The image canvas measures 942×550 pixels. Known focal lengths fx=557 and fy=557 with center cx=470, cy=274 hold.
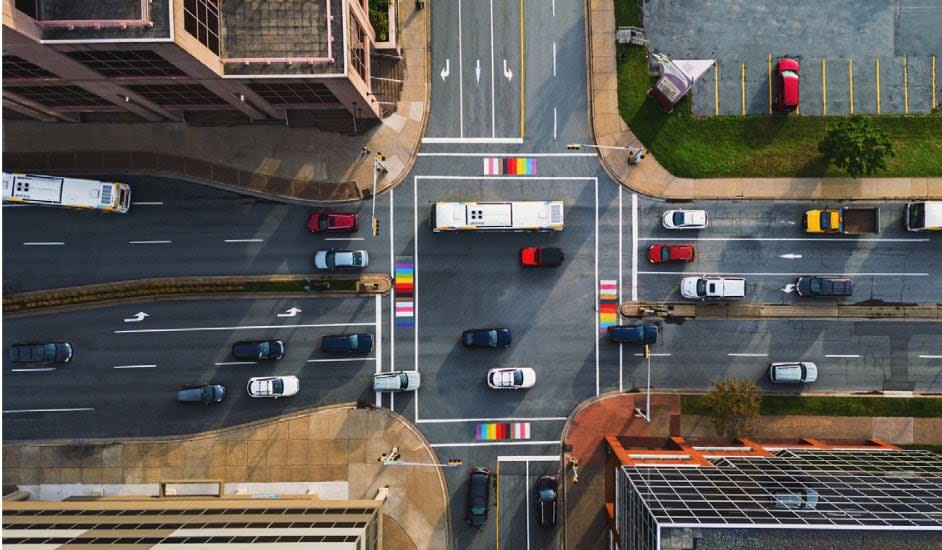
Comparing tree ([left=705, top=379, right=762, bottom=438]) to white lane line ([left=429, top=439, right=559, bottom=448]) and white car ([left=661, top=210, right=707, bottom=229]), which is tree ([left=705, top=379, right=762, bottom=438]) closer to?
white car ([left=661, top=210, right=707, bottom=229])

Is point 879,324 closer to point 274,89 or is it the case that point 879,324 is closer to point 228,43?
point 274,89

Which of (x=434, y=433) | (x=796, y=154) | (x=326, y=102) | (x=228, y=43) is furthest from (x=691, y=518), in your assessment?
(x=228, y=43)

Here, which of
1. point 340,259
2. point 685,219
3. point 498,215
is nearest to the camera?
point 498,215

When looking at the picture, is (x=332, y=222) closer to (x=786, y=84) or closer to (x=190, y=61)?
(x=190, y=61)

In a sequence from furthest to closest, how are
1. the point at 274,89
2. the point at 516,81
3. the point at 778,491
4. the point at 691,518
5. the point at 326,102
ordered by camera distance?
the point at 516,81, the point at 326,102, the point at 274,89, the point at 778,491, the point at 691,518

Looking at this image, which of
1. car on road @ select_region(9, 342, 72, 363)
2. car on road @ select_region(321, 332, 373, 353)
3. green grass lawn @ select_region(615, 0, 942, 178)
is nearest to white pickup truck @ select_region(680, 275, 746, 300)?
green grass lawn @ select_region(615, 0, 942, 178)

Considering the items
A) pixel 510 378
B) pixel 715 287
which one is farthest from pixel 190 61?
pixel 715 287

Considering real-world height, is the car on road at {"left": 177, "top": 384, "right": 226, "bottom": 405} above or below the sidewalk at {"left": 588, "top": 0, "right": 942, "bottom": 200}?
below
